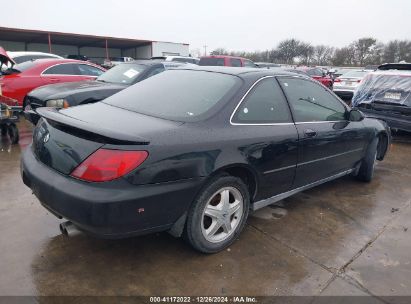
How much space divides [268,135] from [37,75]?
20.8 ft

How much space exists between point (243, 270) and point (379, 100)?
231 inches

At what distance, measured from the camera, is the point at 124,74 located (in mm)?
6969

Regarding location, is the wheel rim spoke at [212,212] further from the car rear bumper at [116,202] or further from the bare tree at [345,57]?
the bare tree at [345,57]

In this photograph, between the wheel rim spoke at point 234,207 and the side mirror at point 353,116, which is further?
the side mirror at point 353,116

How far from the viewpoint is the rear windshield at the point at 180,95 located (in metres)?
2.85

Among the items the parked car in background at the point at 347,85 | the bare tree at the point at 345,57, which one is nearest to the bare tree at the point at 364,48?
the bare tree at the point at 345,57

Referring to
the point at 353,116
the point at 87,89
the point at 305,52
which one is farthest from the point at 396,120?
the point at 305,52

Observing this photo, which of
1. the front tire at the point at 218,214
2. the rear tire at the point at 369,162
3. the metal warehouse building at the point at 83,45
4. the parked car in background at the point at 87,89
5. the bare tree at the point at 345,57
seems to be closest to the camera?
the front tire at the point at 218,214

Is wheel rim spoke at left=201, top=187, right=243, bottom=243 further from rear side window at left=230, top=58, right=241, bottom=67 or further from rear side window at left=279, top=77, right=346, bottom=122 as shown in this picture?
rear side window at left=230, top=58, right=241, bottom=67

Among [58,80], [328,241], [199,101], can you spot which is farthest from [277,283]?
[58,80]

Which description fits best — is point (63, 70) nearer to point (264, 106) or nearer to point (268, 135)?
point (264, 106)

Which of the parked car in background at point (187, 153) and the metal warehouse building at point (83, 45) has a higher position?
the metal warehouse building at point (83, 45)

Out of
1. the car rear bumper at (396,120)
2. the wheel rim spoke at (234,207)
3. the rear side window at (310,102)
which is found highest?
the rear side window at (310,102)

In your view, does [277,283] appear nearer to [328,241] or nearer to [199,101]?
[328,241]
